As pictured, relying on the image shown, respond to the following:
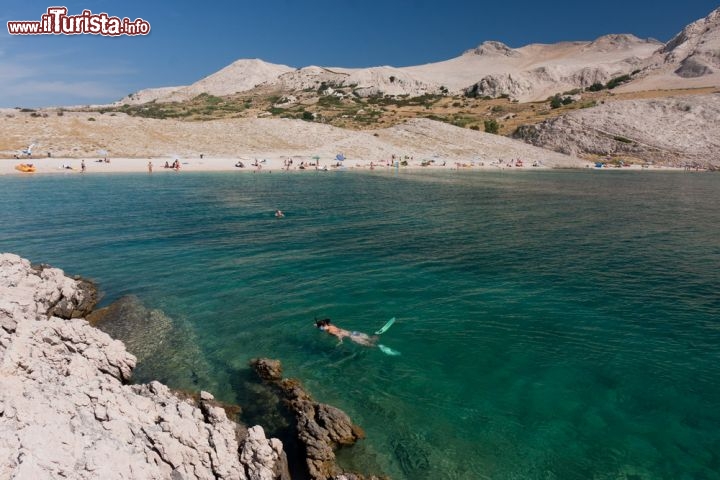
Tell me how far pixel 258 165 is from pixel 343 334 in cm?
7075

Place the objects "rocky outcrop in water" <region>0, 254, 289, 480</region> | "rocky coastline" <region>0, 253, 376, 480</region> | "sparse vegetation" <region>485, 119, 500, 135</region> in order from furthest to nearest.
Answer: "sparse vegetation" <region>485, 119, 500, 135</region>, "rocky coastline" <region>0, 253, 376, 480</region>, "rocky outcrop in water" <region>0, 254, 289, 480</region>

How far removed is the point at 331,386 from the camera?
551 inches

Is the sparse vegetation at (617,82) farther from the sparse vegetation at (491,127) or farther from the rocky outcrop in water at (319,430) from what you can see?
the rocky outcrop in water at (319,430)

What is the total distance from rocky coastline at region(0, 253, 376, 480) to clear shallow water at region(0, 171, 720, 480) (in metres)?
1.34

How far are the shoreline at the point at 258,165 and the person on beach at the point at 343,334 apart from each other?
223ft

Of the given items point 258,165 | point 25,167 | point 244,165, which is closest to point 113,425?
point 25,167

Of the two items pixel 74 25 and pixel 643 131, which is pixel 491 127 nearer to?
pixel 643 131

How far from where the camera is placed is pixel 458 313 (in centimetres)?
1895

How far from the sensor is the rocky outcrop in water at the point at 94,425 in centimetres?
816

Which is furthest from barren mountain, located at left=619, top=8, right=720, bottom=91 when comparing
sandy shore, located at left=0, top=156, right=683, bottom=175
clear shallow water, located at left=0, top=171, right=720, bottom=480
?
clear shallow water, located at left=0, top=171, right=720, bottom=480

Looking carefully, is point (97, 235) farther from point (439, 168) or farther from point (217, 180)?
point (439, 168)

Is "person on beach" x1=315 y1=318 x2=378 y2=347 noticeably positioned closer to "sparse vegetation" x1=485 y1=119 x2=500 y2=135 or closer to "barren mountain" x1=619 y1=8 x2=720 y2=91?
"sparse vegetation" x1=485 y1=119 x2=500 y2=135

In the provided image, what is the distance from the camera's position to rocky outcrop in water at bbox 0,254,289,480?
816 centimetres

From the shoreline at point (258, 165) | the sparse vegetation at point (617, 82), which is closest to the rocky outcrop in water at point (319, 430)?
the shoreline at point (258, 165)
